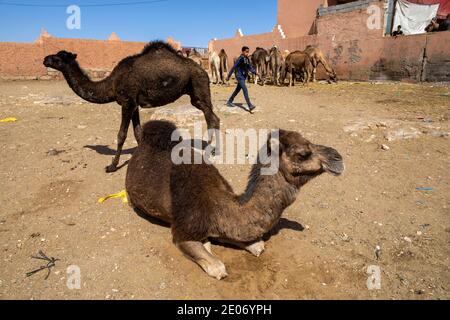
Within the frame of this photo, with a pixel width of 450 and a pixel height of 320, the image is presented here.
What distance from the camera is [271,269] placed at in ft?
Answer: 10.7

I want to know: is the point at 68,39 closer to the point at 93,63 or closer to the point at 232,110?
the point at 93,63

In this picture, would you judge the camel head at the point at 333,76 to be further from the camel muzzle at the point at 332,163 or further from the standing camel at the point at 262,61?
the camel muzzle at the point at 332,163

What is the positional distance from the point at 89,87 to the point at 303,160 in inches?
174

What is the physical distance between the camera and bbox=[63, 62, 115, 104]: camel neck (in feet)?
19.4

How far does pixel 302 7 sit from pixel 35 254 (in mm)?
25022

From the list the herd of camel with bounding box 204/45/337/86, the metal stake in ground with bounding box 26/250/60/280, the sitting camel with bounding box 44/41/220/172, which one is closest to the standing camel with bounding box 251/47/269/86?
the herd of camel with bounding box 204/45/337/86

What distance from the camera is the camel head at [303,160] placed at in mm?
3100

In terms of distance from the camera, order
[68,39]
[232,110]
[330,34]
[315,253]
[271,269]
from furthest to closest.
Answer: [68,39] → [330,34] → [232,110] → [315,253] → [271,269]

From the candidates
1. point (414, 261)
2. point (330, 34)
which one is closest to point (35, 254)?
point (414, 261)

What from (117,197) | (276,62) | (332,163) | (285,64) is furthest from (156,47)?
(285,64)

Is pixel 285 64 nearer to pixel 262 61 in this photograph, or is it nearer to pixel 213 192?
pixel 262 61

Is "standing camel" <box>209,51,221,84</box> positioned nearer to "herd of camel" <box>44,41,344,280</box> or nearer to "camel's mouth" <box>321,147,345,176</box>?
"herd of camel" <box>44,41,344,280</box>

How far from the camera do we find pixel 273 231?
12.9 ft

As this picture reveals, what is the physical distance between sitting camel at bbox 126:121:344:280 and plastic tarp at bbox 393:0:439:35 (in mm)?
16612
